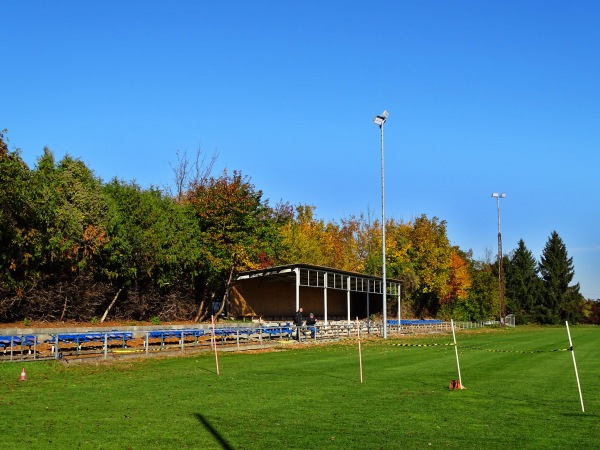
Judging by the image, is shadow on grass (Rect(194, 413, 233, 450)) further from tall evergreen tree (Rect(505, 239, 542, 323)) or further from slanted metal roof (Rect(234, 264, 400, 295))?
Result: tall evergreen tree (Rect(505, 239, 542, 323))

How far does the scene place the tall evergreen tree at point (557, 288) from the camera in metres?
102

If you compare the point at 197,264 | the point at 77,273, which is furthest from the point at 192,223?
the point at 77,273

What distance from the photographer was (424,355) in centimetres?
2667

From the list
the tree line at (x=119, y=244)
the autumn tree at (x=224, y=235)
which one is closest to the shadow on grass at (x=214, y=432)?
the tree line at (x=119, y=244)

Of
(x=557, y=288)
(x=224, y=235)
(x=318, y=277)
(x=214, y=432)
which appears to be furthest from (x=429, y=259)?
(x=214, y=432)

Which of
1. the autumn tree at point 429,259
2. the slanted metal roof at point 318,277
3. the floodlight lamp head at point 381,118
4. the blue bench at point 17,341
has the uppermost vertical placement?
the floodlight lamp head at point 381,118

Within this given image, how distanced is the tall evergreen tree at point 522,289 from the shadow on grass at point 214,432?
94559 millimetres

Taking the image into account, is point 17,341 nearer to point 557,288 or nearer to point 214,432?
point 214,432

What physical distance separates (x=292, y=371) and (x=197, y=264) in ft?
A: 70.6

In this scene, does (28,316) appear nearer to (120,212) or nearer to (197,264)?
(120,212)

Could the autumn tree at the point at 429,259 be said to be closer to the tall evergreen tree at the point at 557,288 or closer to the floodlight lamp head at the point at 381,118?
the floodlight lamp head at the point at 381,118

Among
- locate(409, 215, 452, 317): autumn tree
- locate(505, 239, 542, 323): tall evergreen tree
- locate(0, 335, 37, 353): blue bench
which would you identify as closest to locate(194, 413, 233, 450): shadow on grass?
locate(0, 335, 37, 353): blue bench

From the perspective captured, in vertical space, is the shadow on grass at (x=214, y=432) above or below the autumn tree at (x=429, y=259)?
below

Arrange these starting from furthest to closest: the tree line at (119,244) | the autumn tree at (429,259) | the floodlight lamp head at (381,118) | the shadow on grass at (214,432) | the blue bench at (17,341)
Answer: the autumn tree at (429,259) < the floodlight lamp head at (381,118) < the tree line at (119,244) < the blue bench at (17,341) < the shadow on grass at (214,432)
